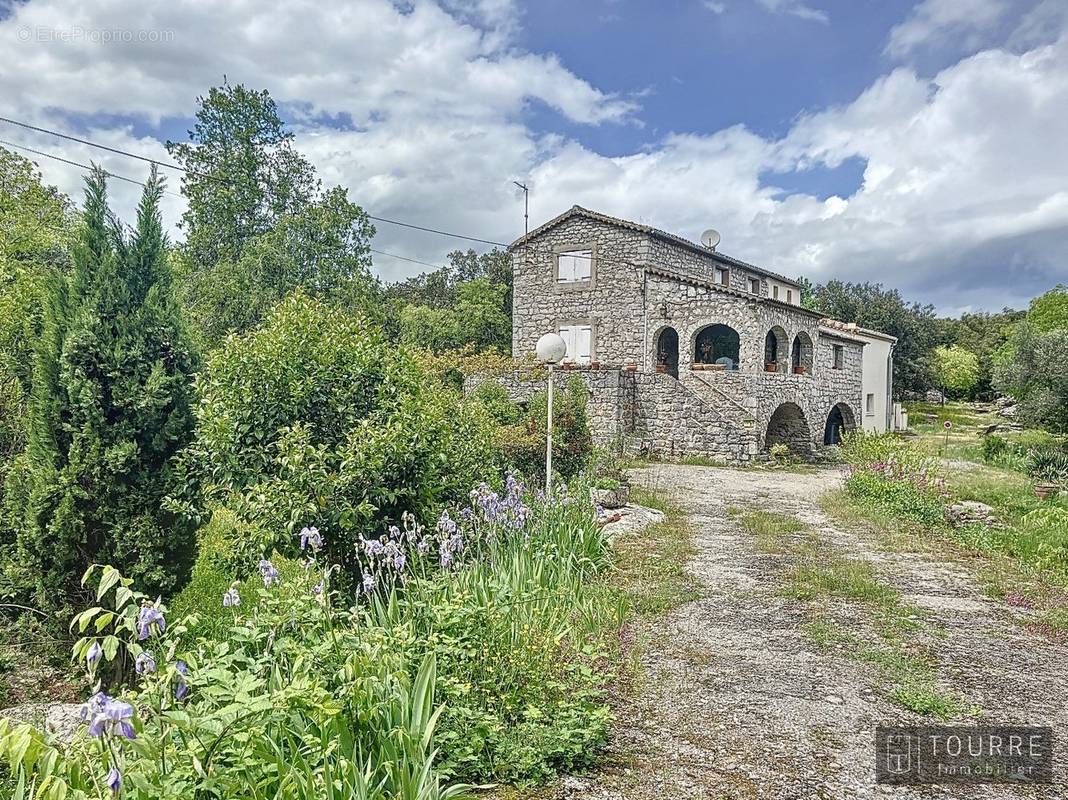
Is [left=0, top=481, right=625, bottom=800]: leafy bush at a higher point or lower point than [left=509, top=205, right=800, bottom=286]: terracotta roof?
lower

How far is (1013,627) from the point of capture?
525 centimetres

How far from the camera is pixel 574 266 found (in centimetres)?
2156

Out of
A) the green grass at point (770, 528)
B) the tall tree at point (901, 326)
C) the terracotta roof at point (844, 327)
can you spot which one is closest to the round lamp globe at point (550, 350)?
the green grass at point (770, 528)

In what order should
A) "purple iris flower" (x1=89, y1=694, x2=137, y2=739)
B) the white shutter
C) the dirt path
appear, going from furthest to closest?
the white shutter < the dirt path < "purple iris flower" (x1=89, y1=694, x2=137, y2=739)

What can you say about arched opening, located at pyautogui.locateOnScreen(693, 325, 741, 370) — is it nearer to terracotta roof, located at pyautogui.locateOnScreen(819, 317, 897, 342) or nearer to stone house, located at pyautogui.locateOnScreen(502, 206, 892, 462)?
stone house, located at pyautogui.locateOnScreen(502, 206, 892, 462)

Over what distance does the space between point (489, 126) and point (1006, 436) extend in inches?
840

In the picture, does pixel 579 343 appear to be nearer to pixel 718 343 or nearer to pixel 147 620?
pixel 718 343

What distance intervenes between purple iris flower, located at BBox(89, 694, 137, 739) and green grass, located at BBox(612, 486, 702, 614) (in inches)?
168

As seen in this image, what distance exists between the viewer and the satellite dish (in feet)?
75.1

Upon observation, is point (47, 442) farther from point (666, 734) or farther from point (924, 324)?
point (924, 324)

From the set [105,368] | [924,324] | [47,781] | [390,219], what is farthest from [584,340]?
[924,324]

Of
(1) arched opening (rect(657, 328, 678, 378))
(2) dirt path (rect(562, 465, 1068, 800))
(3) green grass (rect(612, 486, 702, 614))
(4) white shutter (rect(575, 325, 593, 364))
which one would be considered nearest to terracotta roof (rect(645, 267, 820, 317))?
(4) white shutter (rect(575, 325, 593, 364))

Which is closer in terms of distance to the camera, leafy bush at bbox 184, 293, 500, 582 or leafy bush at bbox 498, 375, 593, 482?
leafy bush at bbox 184, 293, 500, 582

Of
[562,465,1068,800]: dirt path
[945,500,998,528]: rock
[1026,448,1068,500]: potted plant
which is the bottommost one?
[562,465,1068,800]: dirt path
